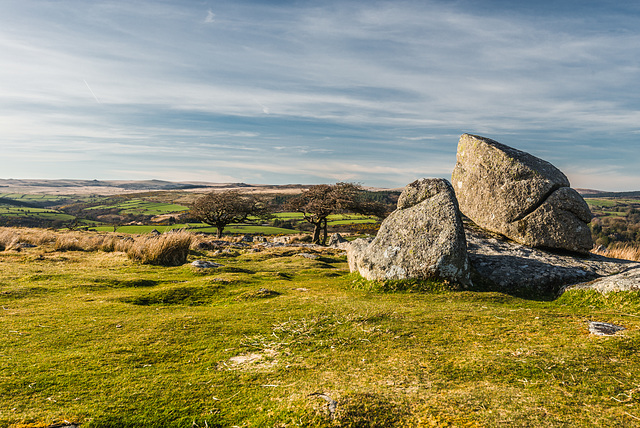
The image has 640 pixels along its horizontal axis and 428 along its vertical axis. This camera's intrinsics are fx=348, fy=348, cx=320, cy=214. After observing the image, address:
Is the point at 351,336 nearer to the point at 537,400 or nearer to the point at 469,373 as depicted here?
the point at 469,373

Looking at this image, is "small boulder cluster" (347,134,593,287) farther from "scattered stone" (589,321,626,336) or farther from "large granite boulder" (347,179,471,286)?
"scattered stone" (589,321,626,336)

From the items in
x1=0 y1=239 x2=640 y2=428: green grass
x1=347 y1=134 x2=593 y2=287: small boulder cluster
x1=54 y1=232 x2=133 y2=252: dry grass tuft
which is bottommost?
x1=54 y1=232 x2=133 y2=252: dry grass tuft

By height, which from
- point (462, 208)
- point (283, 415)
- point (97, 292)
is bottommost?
point (97, 292)

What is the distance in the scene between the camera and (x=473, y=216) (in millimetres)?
15367

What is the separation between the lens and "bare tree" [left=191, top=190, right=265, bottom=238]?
2019 inches

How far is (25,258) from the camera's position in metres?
15.8

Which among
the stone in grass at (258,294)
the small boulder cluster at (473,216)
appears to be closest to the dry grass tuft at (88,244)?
the stone in grass at (258,294)

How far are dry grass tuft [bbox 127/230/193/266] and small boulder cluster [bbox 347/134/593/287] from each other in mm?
9352

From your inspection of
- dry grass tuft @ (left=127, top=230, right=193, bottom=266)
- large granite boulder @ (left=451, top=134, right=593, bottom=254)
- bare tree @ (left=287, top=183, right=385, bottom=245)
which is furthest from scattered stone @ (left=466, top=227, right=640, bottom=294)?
bare tree @ (left=287, top=183, right=385, bottom=245)

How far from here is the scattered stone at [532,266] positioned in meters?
11.3

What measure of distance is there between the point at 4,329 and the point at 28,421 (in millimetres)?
4307

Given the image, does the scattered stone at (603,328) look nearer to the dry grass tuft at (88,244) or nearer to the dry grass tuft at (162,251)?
the dry grass tuft at (162,251)

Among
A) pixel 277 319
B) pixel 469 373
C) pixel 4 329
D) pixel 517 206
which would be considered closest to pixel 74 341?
pixel 4 329

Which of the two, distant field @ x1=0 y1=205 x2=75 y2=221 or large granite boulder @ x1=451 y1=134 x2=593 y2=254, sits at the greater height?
large granite boulder @ x1=451 y1=134 x2=593 y2=254
